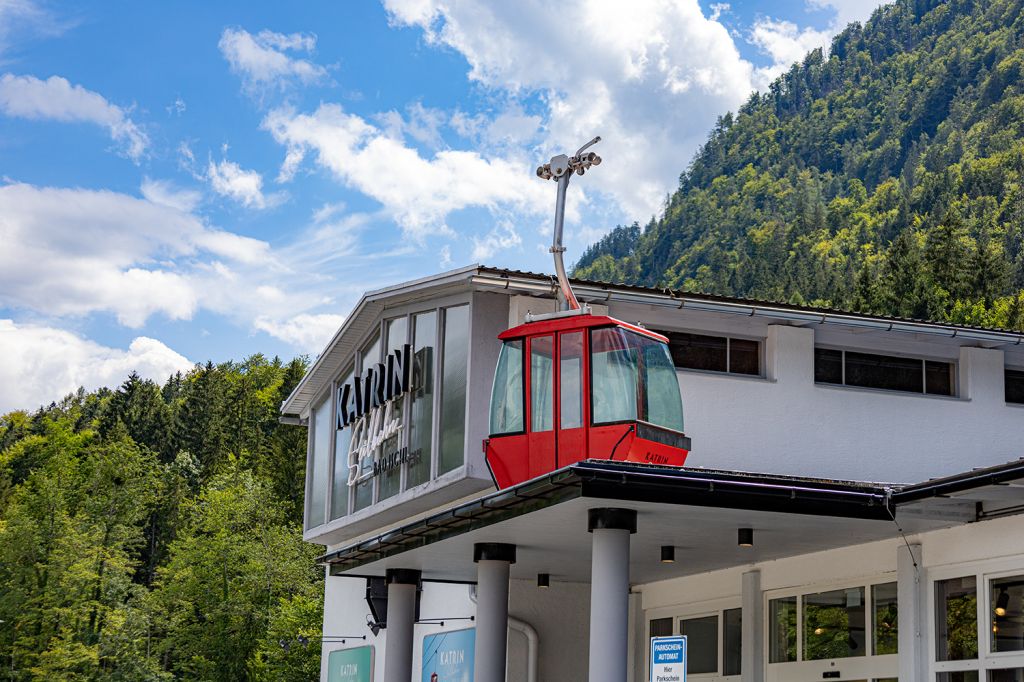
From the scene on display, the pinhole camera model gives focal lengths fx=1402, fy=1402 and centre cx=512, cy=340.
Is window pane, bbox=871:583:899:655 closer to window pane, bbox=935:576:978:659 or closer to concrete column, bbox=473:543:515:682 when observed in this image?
window pane, bbox=935:576:978:659

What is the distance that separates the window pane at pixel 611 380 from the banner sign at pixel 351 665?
10.7m

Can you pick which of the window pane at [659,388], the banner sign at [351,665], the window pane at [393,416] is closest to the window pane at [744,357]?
the window pane at [659,388]

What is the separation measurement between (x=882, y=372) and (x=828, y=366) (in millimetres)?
934

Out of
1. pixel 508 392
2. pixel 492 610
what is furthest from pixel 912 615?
pixel 508 392

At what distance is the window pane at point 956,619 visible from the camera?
13.7 m

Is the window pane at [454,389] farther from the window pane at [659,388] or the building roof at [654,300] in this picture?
the window pane at [659,388]

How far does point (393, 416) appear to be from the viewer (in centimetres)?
2162

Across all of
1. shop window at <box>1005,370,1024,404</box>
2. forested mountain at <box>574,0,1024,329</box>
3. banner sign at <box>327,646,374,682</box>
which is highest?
forested mountain at <box>574,0,1024,329</box>

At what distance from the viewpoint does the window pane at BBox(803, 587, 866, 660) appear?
621 inches

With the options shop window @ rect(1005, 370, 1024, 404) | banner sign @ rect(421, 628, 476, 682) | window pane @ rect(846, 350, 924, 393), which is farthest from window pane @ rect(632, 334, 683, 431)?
shop window @ rect(1005, 370, 1024, 404)

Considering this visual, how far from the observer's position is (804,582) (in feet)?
54.4

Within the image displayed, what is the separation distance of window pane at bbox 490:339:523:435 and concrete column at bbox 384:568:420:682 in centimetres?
337

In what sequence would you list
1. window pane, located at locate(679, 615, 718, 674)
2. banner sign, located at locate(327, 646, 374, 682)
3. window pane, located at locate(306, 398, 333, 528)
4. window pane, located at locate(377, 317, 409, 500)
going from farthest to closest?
window pane, located at locate(306, 398, 333, 528) → banner sign, located at locate(327, 646, 374, 682) → window pane, located at locate(377, 317, 409, 500) → window pane, located at locate(679, 615, 718, 674)

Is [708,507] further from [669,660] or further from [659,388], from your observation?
[659,388]
